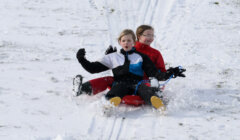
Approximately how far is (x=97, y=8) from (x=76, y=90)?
3.90 meters

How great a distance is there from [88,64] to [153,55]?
768 millimetres

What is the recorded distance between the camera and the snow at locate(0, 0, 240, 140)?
3.05 metres

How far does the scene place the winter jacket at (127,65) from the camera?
3.77 m

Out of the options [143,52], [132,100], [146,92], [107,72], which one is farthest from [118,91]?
[107,72]

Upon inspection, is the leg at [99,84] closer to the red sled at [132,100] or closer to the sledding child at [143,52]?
the sledding child at [143,52]

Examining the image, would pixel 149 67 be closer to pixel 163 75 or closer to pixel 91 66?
pixel 163 75

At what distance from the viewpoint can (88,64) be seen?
12.3 feet

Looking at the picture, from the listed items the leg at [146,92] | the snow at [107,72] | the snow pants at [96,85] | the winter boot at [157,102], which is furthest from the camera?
the snow pants at [96,85]

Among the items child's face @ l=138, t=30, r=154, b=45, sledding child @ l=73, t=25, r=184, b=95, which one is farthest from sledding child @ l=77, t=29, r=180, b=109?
child's face @ l=138, t=30, r=154, b=45

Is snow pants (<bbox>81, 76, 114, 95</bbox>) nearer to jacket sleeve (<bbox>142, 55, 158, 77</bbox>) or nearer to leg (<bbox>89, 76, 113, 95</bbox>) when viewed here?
leg (<bbox>89, 76, 113, 95</bbox>)

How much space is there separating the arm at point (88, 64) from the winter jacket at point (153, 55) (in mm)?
493

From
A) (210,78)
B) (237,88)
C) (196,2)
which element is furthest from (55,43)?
(196,2)

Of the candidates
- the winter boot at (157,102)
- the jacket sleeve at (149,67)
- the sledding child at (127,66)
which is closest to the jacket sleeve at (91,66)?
the sledding child at (127,66)

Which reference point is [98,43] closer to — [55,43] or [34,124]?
[55,43]
